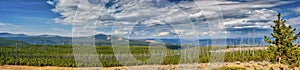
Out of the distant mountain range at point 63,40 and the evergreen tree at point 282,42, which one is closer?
the distant mountain range at point 63,40

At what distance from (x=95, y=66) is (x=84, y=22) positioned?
11.2ft

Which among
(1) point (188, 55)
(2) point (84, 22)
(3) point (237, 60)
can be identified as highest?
(2) point (84, 22)

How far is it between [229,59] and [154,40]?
1039 inches

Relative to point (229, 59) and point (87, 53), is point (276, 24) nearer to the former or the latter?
point (87, 53)

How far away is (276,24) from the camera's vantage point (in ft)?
61.7

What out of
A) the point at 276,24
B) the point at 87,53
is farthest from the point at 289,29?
the point at 87,53

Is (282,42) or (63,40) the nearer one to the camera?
(282,42)

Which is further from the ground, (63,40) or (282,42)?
(282,42)

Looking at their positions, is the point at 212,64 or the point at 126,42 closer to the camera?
the point at 126,42

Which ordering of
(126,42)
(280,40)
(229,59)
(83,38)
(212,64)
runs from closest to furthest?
(83,38), (126,42), (280,40), (212,64), (229,59)

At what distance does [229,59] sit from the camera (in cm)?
3906

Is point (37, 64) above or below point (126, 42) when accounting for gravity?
below

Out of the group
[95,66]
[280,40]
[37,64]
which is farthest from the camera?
[37,64]

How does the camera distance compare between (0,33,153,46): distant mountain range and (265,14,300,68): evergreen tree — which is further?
(265,14,300,68): evergreen tree
